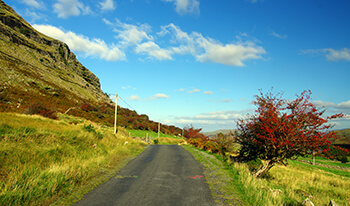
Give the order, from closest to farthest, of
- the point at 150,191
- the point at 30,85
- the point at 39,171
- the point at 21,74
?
the point at 150,191, the point at 39,171, the point at 30,85, the point at 21,74

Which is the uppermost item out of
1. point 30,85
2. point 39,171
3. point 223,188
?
point 30,85

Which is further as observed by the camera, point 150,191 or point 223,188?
point 223,188

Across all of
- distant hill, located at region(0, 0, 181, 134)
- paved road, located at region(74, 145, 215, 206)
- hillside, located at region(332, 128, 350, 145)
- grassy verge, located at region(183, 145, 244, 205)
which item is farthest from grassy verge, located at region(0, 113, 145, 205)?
distant hill, located at region(0, 0, 181, 134)

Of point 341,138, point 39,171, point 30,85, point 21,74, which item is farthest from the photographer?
point 21,74

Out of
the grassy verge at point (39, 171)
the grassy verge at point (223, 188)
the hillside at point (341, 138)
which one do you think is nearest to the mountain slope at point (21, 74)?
the grassy verge at point (39, 171)

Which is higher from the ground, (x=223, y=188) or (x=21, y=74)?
(x=21, y=74)

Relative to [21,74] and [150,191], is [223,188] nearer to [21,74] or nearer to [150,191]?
[150,191]

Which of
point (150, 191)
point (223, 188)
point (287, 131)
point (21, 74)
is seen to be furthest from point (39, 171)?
point (21, 74)

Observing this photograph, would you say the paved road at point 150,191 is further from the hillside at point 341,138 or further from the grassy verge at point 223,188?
the hillside at point 341,138

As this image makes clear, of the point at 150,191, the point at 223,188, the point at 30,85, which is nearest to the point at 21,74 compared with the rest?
the point at 30,85

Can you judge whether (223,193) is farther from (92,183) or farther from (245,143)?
(245,143)

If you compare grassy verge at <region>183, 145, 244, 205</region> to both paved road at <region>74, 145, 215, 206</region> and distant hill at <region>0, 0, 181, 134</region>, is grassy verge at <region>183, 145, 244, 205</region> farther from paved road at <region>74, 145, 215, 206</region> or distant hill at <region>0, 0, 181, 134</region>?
distant hill at <region>0, 0, 181, 134</region>

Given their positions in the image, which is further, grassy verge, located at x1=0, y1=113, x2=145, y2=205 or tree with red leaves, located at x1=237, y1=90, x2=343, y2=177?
tree with red leaves, located at x1=237, y1=90, x2=343, y2=177

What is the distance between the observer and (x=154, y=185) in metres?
7.29
